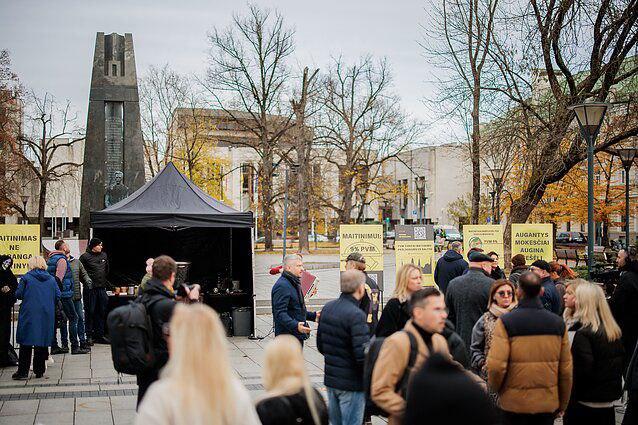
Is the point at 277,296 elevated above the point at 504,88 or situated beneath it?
situated beneath

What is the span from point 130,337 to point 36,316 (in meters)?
5.40

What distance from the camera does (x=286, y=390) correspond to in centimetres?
376

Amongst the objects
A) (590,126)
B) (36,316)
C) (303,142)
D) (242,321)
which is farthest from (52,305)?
(303,142)

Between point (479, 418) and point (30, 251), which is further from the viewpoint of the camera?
point (30, 251)

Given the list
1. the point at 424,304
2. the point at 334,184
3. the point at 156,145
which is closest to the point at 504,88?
the point at 424,304

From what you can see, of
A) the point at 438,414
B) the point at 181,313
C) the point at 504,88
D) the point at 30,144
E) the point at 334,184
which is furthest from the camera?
the point at 334,184

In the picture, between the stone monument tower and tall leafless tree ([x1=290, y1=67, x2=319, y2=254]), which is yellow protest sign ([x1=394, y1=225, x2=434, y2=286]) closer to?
the stone monument tower

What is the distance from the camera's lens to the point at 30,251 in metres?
13.9

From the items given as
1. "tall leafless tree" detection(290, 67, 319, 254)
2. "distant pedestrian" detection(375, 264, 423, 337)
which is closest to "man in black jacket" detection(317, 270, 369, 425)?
"distant pedestrian" detection(375, 264, 423, 337)

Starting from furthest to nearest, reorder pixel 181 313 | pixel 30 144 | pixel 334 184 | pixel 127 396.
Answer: pixel 334 184
pixel 30 144
pixel 127 396
pixel 181 313

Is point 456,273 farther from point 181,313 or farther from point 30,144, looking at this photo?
point 30,144

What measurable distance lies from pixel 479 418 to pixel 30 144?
4761cm

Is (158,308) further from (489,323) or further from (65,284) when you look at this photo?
(65,284)

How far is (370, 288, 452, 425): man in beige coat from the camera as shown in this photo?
15.3ft
